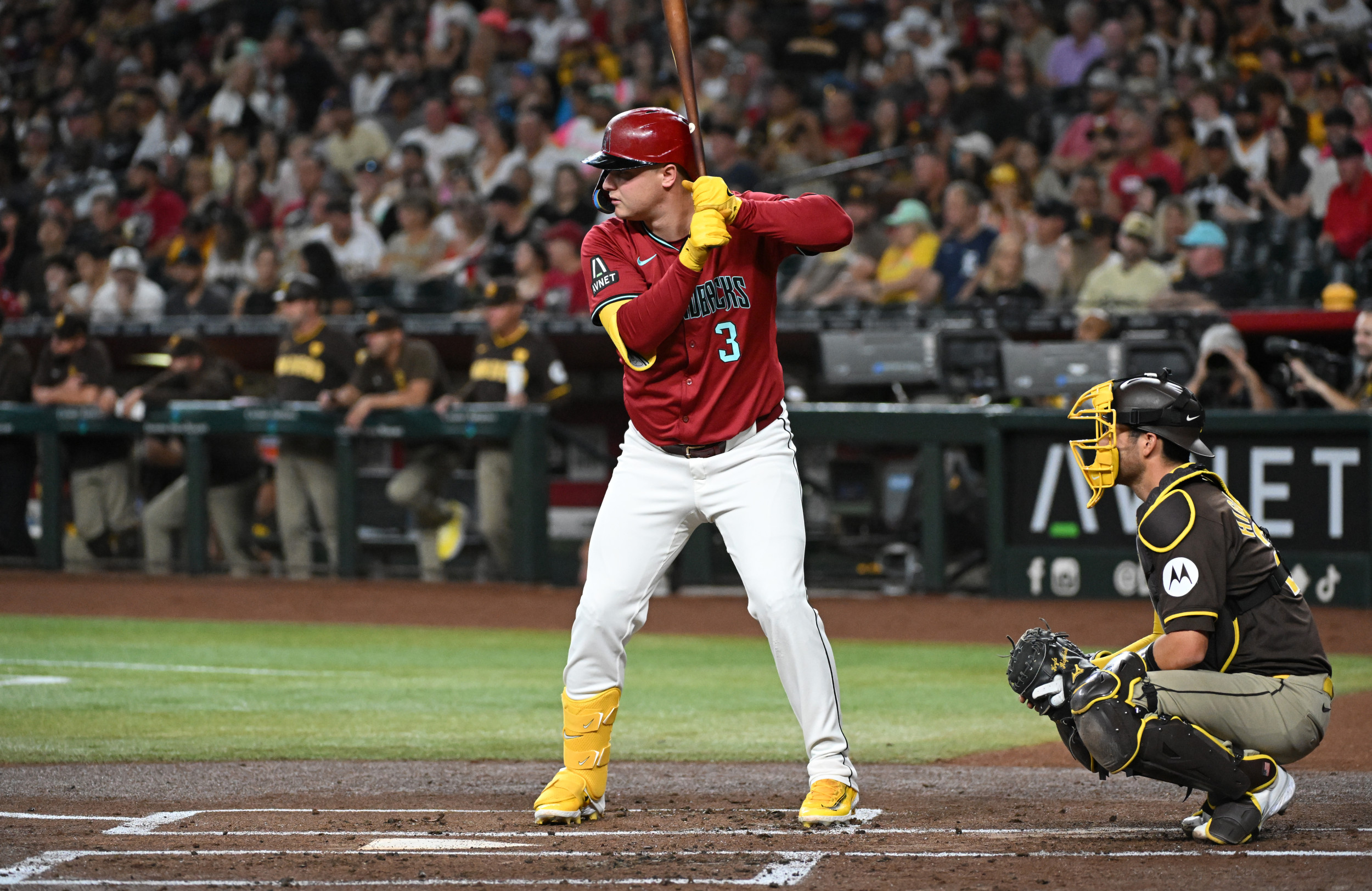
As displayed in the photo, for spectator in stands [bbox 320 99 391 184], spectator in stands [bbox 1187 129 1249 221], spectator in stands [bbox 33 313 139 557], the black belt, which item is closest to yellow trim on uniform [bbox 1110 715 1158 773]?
the black belt

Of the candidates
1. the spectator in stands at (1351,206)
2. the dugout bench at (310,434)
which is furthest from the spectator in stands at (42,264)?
the spectator in stands at (1351,206)

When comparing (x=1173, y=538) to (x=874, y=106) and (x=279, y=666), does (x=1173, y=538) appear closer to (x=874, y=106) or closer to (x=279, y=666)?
(x=279, y=666)

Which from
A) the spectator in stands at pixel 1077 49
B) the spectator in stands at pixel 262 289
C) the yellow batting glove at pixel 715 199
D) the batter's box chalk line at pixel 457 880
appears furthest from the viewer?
the spectator in stands at pixel 1077 49

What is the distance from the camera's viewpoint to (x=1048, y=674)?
412 centimetres

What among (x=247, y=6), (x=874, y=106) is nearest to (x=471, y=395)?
(x=874, y=106)

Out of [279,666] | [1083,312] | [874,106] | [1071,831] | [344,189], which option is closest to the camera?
[1071,831]

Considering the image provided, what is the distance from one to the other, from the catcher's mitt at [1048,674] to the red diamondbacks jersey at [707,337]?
1054 mm

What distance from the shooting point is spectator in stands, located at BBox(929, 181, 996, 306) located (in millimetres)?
12578

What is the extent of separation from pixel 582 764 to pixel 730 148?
10.5 metres

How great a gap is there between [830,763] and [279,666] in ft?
16.0

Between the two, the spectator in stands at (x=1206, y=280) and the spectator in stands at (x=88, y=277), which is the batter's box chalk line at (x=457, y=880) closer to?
the spectator in stands at (x=1206, y=280)

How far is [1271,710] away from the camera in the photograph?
166 inches

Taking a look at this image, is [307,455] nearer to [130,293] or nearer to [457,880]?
[130,293]

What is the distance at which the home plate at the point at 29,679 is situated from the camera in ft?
26.3
